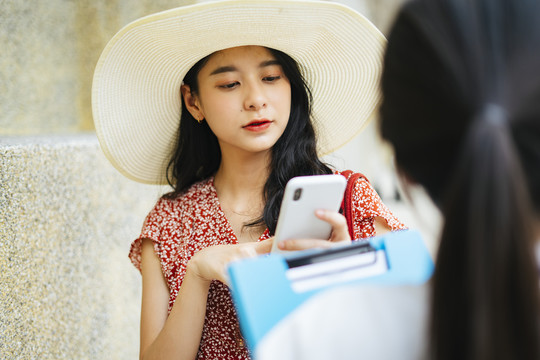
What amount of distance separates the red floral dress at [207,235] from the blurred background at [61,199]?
0.57 ft

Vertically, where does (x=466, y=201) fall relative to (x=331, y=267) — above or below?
above

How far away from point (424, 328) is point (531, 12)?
451 millimetres

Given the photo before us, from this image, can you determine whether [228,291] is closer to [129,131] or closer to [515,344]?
[129,131]

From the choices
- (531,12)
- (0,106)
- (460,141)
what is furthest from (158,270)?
(531,12)

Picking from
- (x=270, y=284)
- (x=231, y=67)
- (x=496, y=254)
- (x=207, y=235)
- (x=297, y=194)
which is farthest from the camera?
(x=207, y=235)

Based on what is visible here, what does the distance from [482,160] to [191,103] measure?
4.23ft

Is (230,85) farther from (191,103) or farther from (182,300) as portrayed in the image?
(182,300)

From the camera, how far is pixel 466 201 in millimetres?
717

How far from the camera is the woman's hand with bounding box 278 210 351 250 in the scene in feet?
3.90

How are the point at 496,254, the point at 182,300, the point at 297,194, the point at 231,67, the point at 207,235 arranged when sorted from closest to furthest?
the point at 496,254 → the point at 297,194 → the point at 182,300 → the point at 231,67 → the point at 207,235

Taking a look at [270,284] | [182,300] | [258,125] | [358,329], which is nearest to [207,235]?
[182,300]

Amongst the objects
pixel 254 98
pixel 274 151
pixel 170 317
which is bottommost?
pixel 170 317

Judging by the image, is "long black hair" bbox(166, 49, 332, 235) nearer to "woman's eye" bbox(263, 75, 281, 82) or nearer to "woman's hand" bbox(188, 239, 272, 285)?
"woman's eye" bbox(263, 75, 281, 82)

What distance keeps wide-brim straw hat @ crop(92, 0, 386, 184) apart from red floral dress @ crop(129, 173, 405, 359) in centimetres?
24
